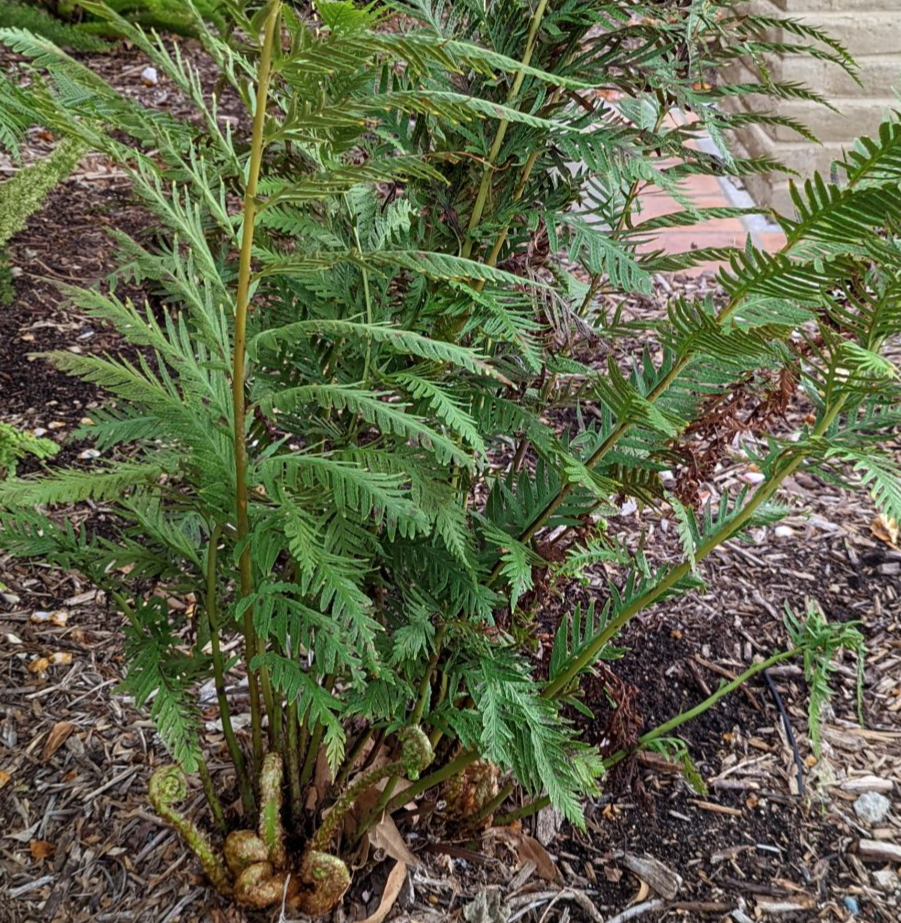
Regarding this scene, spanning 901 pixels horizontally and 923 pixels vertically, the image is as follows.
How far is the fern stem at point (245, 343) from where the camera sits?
0.80m

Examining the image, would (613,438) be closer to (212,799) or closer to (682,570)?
(682,570)

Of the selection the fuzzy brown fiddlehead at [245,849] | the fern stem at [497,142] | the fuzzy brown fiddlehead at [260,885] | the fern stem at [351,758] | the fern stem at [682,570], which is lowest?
the fuzzy brown fiddlehead at [260,885]

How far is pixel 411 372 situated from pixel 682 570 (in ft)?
1.39

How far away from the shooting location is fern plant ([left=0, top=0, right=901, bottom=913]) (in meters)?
0.95

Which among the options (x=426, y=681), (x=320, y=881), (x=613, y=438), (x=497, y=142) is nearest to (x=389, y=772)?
(x=426, y=681)

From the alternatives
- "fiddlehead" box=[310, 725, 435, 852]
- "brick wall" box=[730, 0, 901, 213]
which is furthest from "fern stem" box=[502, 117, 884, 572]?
"brick wall" box=[730, 0, 901, 213]

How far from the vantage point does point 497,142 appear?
1148 mm

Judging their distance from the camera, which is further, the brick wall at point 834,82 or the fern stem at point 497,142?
the brick wall at point 834,82

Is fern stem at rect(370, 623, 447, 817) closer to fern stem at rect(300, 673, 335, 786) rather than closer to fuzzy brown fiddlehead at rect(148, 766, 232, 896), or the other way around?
fern stem at rect(300, 673, 335, 786)

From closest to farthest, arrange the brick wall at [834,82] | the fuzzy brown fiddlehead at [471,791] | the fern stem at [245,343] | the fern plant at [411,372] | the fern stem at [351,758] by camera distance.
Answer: the fern stem at [245,343], the fern plant at [411,372], the fern stem at [351,758], the fuzzy brown fiddlehead at [471,791], the brick wall at [834,82]

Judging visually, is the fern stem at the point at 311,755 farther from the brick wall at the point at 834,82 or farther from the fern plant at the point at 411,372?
the brick wall at the point at 834,82

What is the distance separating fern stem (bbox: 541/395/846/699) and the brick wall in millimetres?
2774

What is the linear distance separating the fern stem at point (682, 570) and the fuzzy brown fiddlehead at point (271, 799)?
36 centimetres

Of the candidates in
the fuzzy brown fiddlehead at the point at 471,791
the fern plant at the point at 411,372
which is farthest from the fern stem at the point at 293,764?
the fuzzy brown fiddlehead at the point at 471,791
